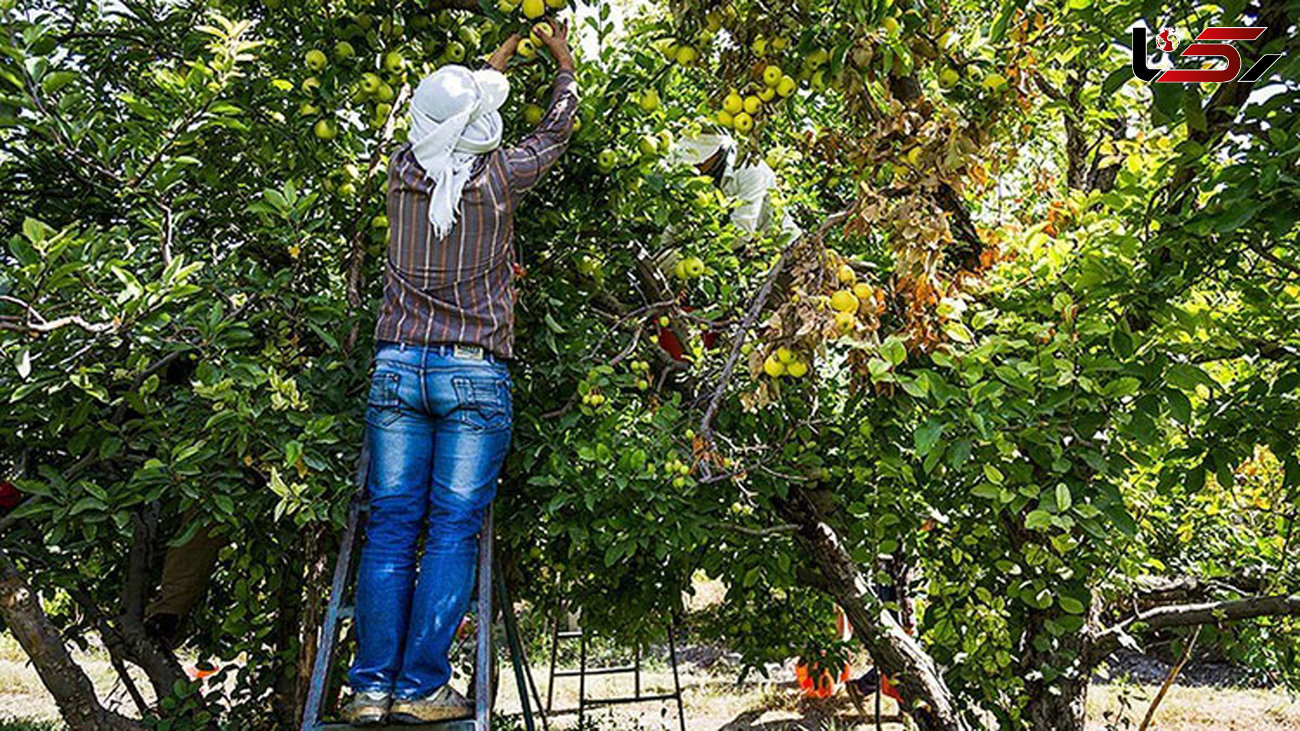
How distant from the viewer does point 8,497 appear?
3586mm

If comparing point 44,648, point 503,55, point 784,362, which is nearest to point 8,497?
point 44,648

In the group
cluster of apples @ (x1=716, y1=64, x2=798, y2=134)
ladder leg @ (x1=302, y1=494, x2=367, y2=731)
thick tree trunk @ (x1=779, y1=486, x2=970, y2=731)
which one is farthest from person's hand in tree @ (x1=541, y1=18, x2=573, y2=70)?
thick tree trunk @ (x1=779, y1=486, x2=970, y2=731)

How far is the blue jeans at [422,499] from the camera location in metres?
2.59

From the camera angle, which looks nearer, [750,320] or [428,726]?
[428,726]

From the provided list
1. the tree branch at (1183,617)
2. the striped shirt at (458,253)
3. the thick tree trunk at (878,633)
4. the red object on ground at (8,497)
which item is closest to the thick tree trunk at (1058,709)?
the tree branch at (1183,617)

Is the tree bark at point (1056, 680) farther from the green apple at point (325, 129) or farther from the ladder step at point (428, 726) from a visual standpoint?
the green apple at point (325, 129)

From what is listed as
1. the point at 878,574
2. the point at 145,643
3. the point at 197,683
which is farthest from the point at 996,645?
the point at 145,643

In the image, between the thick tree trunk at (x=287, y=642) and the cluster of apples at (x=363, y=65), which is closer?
the cluster of apples at (x=363, y=65)

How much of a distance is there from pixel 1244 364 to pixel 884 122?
1.43 m

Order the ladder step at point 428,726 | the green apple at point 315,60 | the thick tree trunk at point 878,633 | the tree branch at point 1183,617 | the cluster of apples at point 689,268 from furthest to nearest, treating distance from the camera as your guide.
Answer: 1. the thick tree trunk at point 878,633
2. the tree branch at point 1183,617
3. the cluster of apples at point 689,268
4. the green apple at point 315,60
5. the ladder step at point 428,726

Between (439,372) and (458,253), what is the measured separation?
1.06ft

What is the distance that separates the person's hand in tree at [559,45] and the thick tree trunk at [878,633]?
1665mm

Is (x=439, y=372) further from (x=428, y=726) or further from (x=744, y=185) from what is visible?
(x=744, y=185)

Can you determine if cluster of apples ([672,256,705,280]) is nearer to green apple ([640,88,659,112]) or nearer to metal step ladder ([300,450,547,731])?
green apple ([640,88,659,112])
